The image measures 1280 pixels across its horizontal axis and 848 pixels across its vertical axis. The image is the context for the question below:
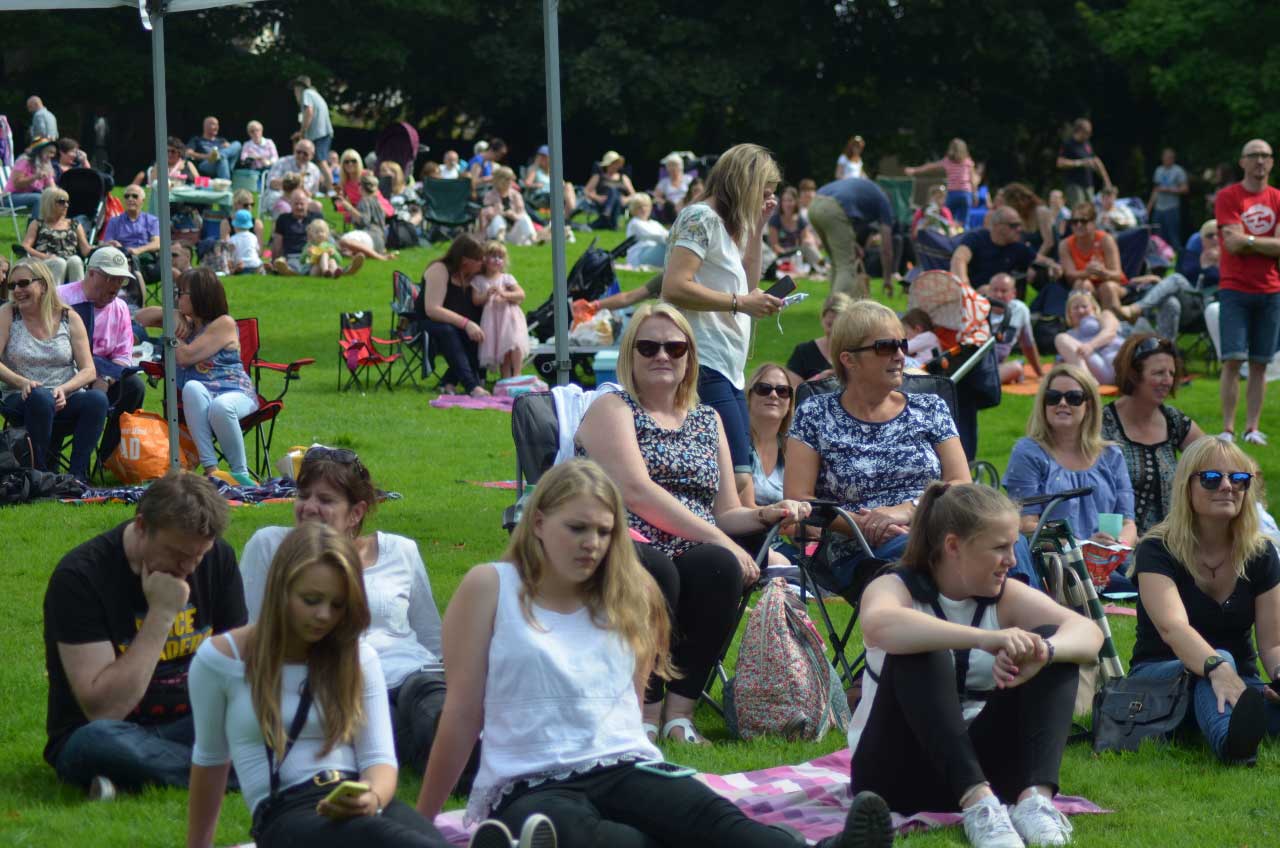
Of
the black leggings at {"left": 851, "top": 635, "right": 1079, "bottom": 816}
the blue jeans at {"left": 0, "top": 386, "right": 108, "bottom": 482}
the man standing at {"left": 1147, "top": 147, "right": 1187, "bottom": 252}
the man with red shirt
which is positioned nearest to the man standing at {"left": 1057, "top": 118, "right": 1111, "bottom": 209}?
the man standing at {"left": 1147, "top": 147, "right": 1187, "bottom": 252}

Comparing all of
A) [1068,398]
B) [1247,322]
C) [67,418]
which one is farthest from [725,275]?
[1247,322]

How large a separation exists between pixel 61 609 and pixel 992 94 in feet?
117

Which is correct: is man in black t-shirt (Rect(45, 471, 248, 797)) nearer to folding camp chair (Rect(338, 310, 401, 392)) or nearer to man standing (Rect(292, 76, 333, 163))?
folding camp chair (Rect(338, 310, 401, 392))

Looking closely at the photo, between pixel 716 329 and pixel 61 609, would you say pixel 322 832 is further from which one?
pixel 716 329

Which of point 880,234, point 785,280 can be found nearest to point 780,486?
point 785,280

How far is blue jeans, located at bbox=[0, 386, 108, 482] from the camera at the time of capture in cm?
952

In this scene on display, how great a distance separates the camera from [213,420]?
975 centimetres

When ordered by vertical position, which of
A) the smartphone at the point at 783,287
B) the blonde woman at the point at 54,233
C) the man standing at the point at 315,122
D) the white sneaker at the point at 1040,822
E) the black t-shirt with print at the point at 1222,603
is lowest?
the white sneaker at the point at 1040,822

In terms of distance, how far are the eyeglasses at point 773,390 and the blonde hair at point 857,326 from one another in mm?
1277

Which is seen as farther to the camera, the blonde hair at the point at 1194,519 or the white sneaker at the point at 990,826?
the blonde hair at the point at 1194,519

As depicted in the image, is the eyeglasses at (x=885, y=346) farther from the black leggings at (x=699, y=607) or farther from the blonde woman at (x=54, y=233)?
the blonde woman at (x=54, y=233)

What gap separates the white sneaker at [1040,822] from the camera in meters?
4.35

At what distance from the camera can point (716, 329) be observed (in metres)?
6.66

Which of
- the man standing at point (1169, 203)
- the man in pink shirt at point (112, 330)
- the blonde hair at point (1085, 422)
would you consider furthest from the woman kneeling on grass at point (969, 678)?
the man standing at point (1169, 203)
